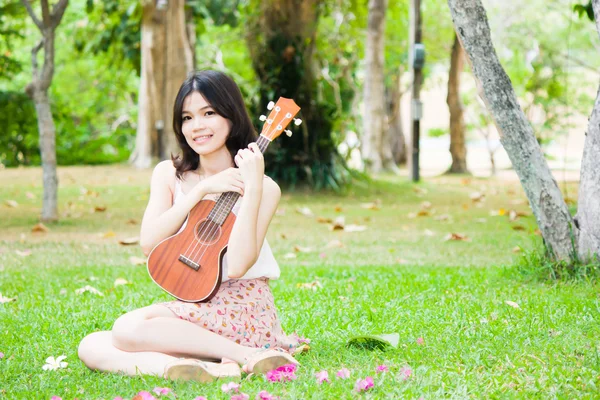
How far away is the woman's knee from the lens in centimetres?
335

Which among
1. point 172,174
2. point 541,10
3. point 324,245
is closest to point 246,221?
point 172,174

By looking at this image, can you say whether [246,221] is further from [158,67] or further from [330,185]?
[158,67]


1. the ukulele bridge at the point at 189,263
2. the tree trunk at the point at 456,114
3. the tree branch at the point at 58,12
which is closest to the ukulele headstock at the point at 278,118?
the ukulele bridge at the point at 189,263

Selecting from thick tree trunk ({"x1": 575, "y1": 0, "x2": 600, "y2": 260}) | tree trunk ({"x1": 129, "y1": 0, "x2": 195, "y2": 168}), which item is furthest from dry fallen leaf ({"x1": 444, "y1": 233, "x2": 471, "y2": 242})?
tree trunk ({"x1": 129, "y1": 0, "x2": 195, "y2": 168})

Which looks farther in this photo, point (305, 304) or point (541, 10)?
point (541, 10)

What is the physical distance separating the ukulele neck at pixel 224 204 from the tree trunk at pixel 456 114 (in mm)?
16642

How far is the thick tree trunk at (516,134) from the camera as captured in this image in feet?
16.4

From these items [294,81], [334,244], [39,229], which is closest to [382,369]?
[334,244]

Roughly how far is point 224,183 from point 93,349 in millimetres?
816

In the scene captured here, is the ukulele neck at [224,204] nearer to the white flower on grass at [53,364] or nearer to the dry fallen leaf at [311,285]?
the white flower on grass at [53,364]

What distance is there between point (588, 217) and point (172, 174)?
8.15ft

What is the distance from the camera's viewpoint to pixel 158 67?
58.3 ft

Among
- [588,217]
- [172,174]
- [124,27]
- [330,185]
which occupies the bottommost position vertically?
[330,185]

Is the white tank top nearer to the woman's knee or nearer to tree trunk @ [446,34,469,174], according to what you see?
the woman's knee
